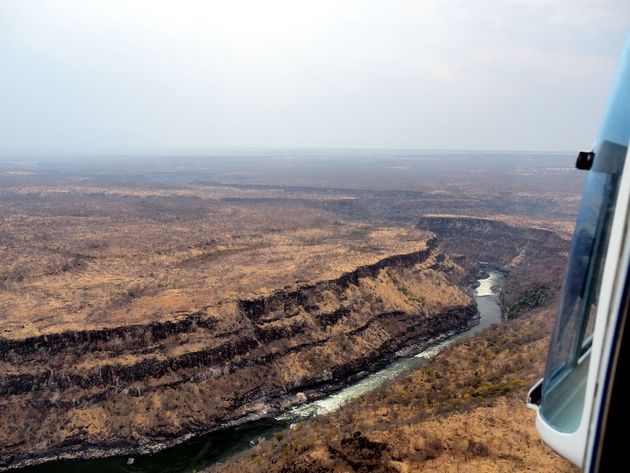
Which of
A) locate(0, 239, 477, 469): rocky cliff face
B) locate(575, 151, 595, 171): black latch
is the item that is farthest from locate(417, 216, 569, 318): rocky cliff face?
locate(575, 151, 595, 171): black latch

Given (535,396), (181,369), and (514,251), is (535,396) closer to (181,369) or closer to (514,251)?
(181,369)

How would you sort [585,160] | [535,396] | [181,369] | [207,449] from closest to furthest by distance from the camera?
[585,160], [535,396], [207,449], [181,369]

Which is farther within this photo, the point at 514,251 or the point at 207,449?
the point at 514,251

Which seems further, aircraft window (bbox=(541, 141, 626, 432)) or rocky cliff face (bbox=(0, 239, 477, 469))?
rocky cliff face (bbox=(0, 239, 477, 469))

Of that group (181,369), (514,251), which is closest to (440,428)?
(181,369)

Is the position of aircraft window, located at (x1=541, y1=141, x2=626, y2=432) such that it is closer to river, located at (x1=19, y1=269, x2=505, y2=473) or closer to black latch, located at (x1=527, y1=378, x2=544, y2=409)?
black latch, located at (x1=527, y1=378, x2=544, y2=409)

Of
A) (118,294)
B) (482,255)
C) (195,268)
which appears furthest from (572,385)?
(482,255)

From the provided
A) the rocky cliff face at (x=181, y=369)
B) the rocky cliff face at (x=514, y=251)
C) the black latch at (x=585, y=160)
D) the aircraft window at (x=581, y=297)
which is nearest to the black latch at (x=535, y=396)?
the aircraft window at (x=581, y=297)
